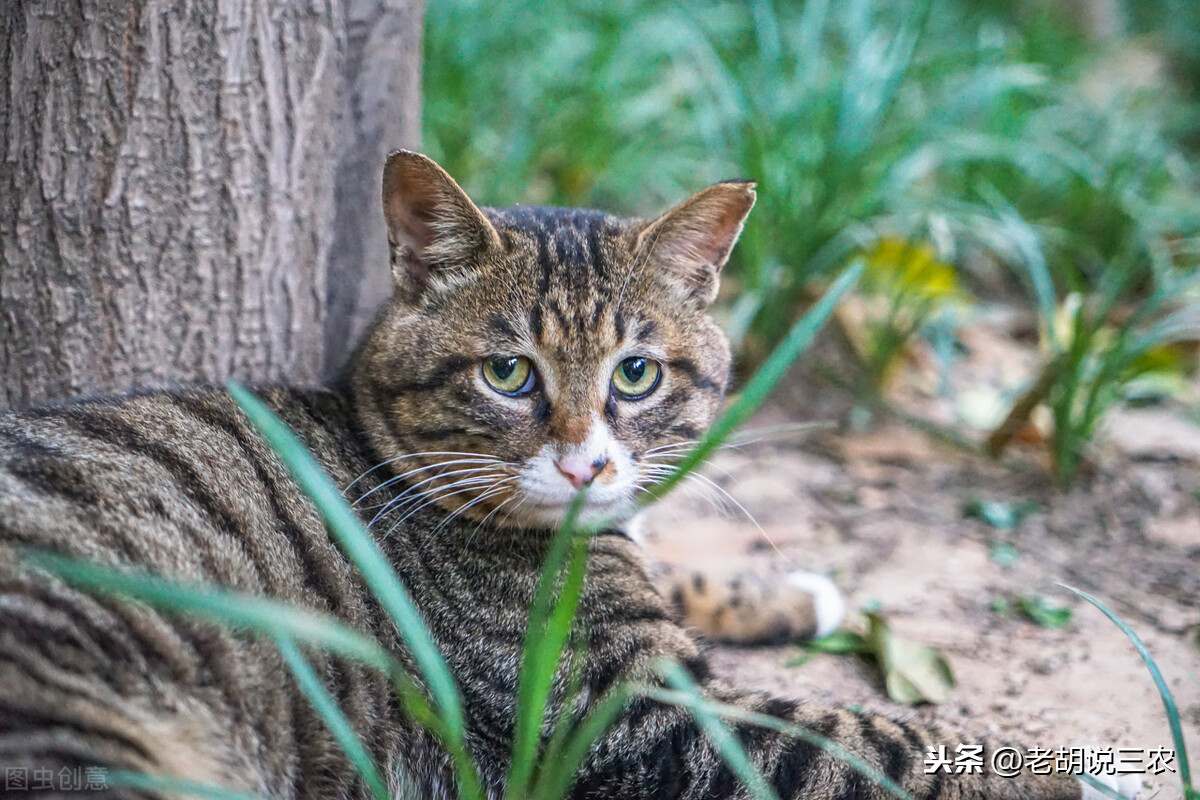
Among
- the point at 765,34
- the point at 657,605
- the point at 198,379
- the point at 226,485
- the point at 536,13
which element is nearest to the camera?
the point at 226,485

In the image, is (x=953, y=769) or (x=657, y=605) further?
(x=657, y=605)

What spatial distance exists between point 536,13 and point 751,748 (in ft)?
16.2

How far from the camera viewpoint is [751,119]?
4375 mm

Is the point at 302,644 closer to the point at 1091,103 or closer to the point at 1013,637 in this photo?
the point at 1013,637

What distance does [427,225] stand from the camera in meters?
2.41

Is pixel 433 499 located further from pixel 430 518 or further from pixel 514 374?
pixel 514 374

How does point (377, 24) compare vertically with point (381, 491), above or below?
above

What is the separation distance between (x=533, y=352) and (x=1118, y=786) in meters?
1.73

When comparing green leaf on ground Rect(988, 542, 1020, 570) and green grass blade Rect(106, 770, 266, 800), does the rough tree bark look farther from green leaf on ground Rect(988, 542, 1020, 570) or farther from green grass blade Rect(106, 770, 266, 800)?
green leaf on ground Rect(988, 542, 1020, 570)

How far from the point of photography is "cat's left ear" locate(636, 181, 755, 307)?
2.44 meters

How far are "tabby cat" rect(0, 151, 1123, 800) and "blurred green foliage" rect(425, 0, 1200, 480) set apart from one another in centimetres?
170

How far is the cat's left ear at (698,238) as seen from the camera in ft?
8.01

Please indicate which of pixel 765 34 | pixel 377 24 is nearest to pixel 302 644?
pixel 377 24

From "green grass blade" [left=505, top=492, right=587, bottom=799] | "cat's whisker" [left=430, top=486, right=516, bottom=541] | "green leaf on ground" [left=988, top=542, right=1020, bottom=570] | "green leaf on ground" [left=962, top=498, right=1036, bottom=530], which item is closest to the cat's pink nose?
"cat's whisker" [left=430, top=486, right=516, bottom=541]
